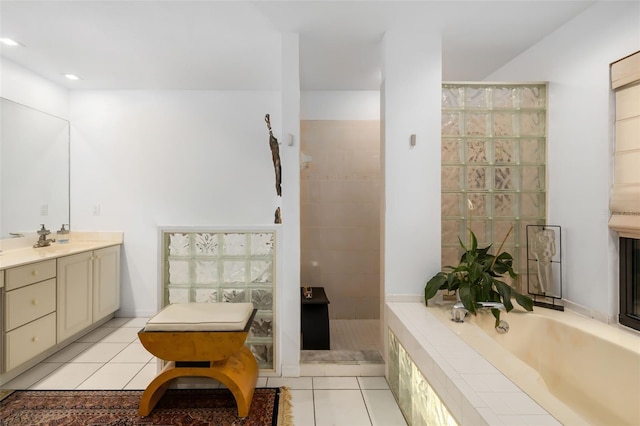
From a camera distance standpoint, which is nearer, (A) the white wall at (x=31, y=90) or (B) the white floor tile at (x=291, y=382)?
(B) the white floor tile at (x=291, y=382)

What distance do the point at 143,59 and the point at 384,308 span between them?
2859mm

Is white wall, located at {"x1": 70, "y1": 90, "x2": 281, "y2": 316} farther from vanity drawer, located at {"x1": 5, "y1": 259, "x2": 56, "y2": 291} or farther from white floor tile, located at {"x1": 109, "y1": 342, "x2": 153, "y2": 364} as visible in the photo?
vanity drawer, located at {"x1": 5, "y1": 259, "x2": 56, "y2": 291}

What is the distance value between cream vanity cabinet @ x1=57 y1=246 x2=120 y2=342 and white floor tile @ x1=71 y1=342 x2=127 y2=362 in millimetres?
204

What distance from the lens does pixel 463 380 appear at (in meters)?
1.31

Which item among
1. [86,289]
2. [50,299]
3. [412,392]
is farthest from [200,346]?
[86,289]

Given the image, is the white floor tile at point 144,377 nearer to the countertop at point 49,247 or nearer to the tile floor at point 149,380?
the tile floor at point 149,380

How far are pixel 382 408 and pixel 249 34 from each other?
2675mm

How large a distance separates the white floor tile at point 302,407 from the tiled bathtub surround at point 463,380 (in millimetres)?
672

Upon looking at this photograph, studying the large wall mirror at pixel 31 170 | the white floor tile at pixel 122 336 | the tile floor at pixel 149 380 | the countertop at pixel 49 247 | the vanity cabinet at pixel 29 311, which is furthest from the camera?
the white floor tile at pixel 122 336

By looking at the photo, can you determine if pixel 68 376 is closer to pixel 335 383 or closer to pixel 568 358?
pixel 335 383

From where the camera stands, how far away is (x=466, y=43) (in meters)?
2.57

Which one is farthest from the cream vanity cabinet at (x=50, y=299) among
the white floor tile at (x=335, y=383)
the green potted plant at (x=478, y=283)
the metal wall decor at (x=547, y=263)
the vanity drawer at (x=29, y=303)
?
the metal wall decor at (x=547, y=263)

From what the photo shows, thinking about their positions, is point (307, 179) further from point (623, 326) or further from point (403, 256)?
point (623, 326)

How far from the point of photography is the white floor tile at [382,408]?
1904mm
